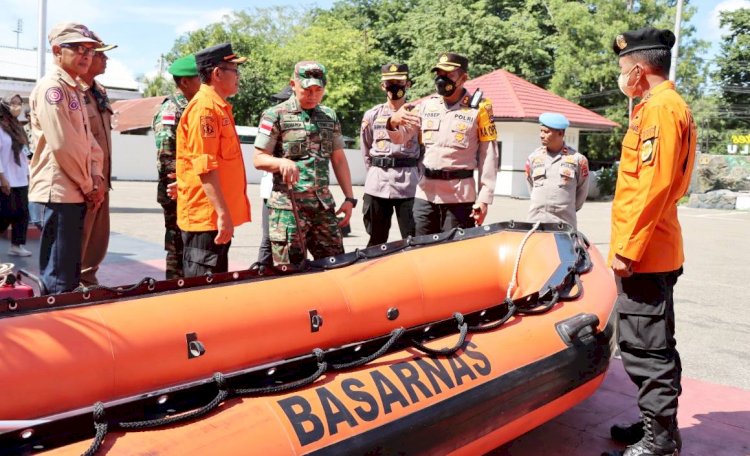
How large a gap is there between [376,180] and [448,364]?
208cm

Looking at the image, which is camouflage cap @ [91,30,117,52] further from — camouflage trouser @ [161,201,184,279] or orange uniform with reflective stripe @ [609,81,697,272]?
orange uniform with reflective stripe @ [609,81,697,272]

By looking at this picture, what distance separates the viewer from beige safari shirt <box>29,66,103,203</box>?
3006mm

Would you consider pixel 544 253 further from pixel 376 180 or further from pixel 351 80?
pixel 351 80

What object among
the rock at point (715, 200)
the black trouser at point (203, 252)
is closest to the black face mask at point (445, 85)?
the black trouser at point (203, 252)

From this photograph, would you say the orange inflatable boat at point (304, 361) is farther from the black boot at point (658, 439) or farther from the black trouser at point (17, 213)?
the black trouser at point (17, 213)

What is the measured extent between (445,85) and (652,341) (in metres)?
2.02

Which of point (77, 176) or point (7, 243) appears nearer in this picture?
point (77, 176)

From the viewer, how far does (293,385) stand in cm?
192

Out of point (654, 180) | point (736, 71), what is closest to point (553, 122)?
point (654, 180)

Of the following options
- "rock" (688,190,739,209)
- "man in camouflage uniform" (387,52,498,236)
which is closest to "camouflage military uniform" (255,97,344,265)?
"man in camouflage uniform" (387,52,498,236)

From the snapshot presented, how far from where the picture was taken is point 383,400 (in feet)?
6.60

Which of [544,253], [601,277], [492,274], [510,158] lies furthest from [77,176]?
[510,158]

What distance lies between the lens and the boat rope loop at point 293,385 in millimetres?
1860

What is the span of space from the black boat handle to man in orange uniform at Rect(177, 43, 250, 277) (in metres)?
1.56
